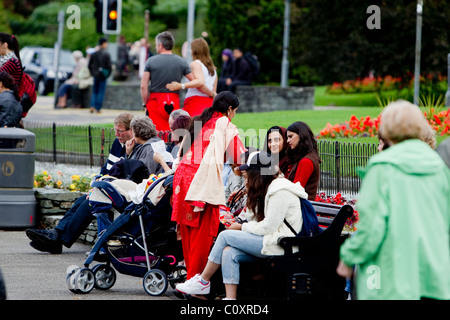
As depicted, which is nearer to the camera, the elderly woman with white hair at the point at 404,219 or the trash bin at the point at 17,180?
the elderly woman with white hair at the point at 404,219

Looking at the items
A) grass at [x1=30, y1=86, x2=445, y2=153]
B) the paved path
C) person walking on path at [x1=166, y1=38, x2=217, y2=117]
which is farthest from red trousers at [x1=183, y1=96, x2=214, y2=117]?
the paved path

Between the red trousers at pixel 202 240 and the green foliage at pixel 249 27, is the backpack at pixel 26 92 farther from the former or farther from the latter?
the green foliage at pixel 249 27

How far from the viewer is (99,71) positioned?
21469 mm

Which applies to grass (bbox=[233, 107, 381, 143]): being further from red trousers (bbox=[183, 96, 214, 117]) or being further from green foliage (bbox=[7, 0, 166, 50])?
green foliage (bbox=[7, 0, 166, 50])

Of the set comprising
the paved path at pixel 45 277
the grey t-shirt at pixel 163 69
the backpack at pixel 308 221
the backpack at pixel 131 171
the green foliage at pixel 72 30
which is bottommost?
the paved path at pixel 45 277

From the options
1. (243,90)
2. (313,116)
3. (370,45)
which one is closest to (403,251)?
(313,116)

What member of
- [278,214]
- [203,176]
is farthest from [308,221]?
[203,176]

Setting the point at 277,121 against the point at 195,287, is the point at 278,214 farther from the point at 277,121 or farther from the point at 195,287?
the point at 277,121

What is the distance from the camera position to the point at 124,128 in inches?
367

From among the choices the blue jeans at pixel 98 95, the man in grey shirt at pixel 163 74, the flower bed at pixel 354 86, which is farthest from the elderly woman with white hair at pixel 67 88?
the man in grey shirt at pixel 163 74

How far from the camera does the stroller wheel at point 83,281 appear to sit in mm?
7512

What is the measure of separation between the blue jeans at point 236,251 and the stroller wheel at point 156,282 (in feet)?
3.26

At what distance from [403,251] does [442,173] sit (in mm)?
470

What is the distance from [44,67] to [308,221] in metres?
30.3
